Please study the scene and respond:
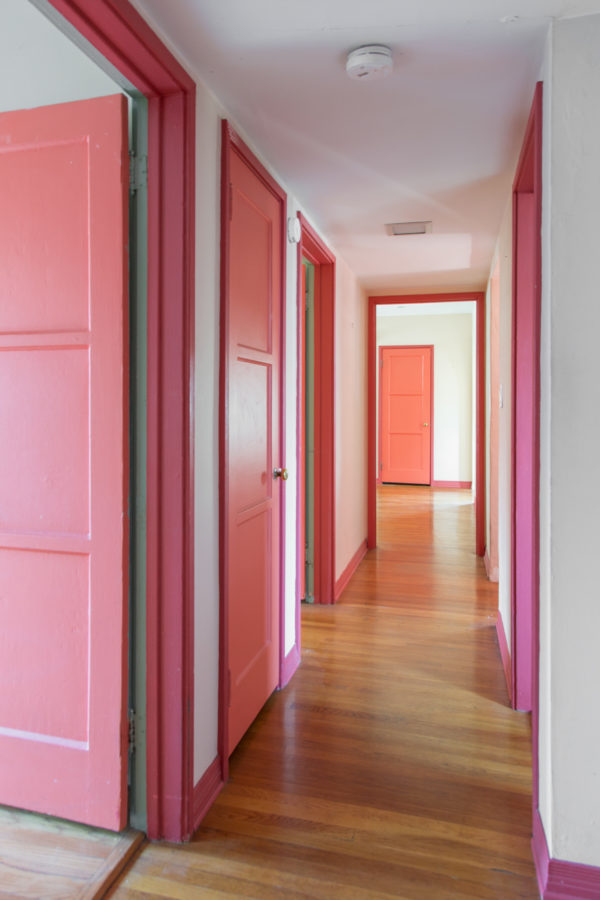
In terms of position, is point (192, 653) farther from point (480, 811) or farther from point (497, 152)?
point (497, 152)

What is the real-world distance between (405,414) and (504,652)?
6.95m

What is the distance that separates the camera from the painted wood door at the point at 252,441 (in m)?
2.22

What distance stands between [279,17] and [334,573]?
3.11 metres

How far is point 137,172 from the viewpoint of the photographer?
178 centimetres

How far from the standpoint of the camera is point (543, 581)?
1715 millimetres

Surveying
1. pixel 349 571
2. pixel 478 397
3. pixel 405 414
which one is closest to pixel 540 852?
pixel 349 571

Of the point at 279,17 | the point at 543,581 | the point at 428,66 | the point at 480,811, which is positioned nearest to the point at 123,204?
the point at 279,17

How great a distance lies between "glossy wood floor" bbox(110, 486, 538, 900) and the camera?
1673 millimetres

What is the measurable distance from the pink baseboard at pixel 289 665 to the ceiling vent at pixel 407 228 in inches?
90.6

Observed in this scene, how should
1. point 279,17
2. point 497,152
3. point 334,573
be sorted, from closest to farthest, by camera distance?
point 279,17
point 497,152
point 334,573

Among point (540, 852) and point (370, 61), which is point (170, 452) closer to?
point (370, 61)

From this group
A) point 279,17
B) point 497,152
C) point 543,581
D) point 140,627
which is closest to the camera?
point 279,17

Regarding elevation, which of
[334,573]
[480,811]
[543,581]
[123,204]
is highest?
[123,204]

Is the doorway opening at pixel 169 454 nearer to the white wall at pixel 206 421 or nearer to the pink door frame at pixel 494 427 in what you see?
the white wall at pixel 206 421
